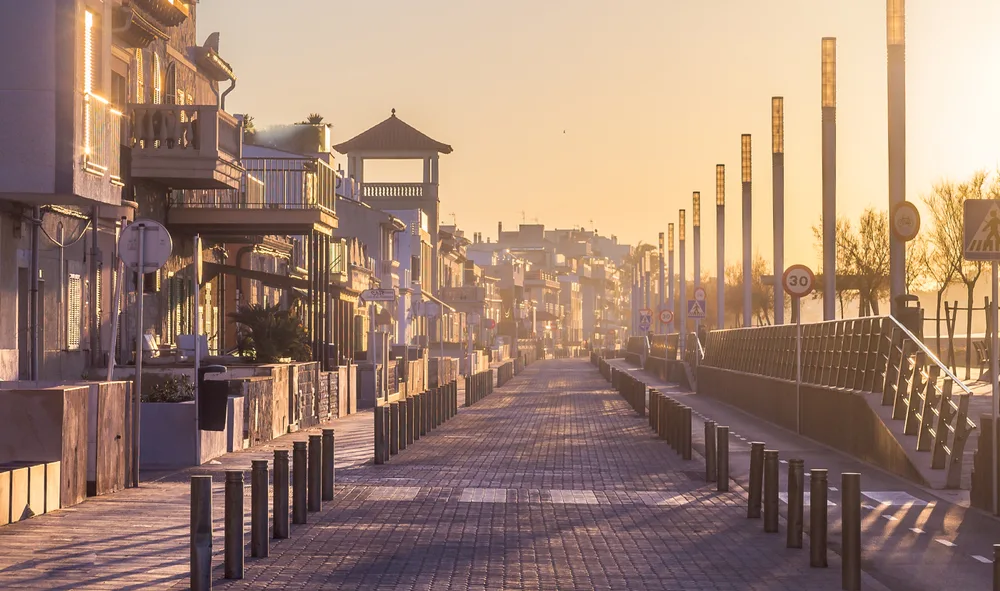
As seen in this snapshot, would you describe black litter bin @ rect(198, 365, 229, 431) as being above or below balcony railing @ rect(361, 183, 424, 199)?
below

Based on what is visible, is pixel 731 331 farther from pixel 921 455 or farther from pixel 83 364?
pixel 921 455

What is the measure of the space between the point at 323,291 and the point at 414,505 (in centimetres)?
2398

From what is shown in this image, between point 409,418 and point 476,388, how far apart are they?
65.6ft

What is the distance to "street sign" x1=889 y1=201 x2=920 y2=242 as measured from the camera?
26969 millimetres

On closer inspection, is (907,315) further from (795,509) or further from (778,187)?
(778,187)

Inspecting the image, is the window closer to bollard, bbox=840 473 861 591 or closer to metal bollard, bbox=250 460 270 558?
metal bollard, bbox=250 460 270 558

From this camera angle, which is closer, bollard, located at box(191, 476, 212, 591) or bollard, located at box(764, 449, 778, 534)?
bollard, located at box(191, 476, 212, 591)

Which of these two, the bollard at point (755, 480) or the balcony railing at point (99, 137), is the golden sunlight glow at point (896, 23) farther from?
the bollard at point (755, 480)

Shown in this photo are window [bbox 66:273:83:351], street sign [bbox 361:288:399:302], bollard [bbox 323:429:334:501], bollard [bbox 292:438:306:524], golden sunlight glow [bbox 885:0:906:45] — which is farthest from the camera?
street sign [bbox 361:288:399:302]

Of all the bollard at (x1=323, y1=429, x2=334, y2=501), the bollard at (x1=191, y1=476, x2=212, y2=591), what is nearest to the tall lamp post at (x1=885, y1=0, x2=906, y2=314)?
the bollard at (x1=323, y1=429, x2=334, y2=501)

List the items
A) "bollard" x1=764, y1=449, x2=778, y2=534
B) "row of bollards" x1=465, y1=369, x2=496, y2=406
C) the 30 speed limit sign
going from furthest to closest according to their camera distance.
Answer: "row of bollards" x1=465, y1=369, x2=496, y2=406 < the 30 speed limit sign < "bollard" x1=764, y1=449, x2=778, y2=534

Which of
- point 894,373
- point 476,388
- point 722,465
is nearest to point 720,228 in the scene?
point 476,388

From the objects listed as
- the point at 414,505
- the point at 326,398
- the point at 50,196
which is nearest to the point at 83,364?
the point at 50,196

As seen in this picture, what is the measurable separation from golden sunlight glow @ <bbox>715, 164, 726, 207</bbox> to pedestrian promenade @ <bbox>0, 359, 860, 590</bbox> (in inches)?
1799
